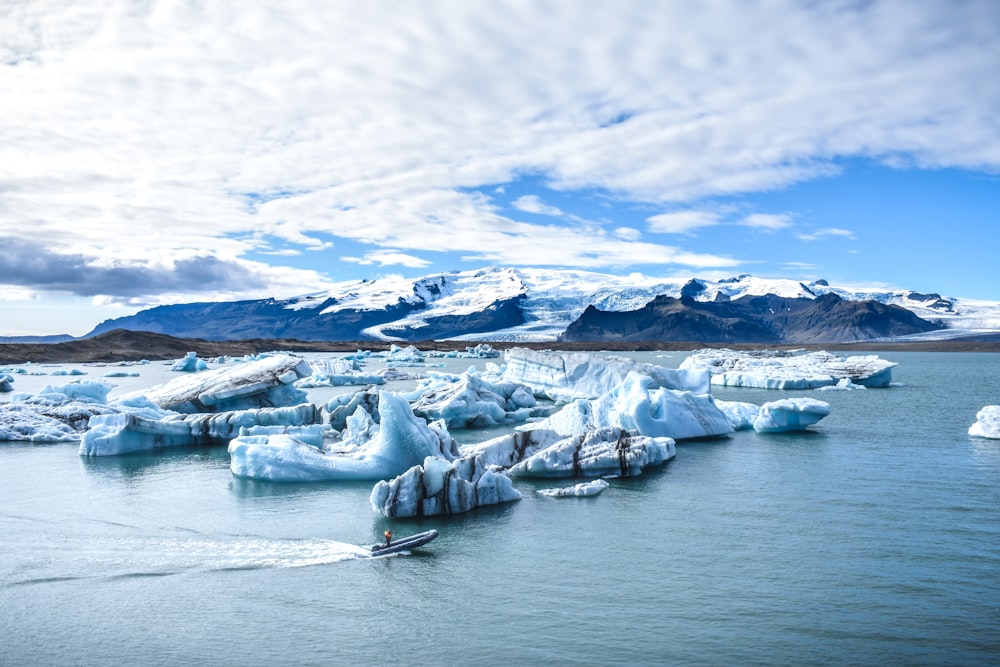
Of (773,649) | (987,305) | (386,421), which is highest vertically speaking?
(987,305)

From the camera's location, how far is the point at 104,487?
11.8 metres

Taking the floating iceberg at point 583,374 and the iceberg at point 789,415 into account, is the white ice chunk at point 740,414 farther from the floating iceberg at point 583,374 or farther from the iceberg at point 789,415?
the floating iceberg at point 583,374

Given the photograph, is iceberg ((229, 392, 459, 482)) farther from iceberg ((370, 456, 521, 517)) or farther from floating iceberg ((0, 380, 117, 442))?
floating iceberg ((0, 380, 117, 442))

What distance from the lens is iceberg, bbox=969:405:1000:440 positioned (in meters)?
16.0

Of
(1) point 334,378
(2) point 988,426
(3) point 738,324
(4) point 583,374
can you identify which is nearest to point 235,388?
(4) point 583,374

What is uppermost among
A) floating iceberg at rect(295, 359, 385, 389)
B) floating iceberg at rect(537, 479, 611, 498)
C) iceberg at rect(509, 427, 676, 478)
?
floating iceberg at rect(295, 359, 385, 389)

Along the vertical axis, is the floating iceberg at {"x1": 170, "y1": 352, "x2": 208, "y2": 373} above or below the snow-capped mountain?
below

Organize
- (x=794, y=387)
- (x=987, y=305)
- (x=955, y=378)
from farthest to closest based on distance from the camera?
(x=987, y=305)
(x=955, y=378)
(x=794, y=387)

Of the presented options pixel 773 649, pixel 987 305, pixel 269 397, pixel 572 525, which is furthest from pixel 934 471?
pixel 987 305

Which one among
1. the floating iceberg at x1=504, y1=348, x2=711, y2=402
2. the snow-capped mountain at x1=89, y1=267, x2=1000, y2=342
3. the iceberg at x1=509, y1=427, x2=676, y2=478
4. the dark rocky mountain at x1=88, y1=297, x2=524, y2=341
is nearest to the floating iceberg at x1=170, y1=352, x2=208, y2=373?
the floating iceberg at x1=504, y1=348, x2=711, y2=402

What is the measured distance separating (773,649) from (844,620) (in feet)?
3.23

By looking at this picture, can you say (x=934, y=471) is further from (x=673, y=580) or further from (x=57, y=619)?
(x=57, y=619)

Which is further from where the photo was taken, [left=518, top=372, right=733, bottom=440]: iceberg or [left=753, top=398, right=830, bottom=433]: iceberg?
[left=753, top=398, right=830, bottom=433]: iceberg

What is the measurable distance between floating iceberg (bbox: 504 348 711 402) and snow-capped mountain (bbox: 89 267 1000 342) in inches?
3435
